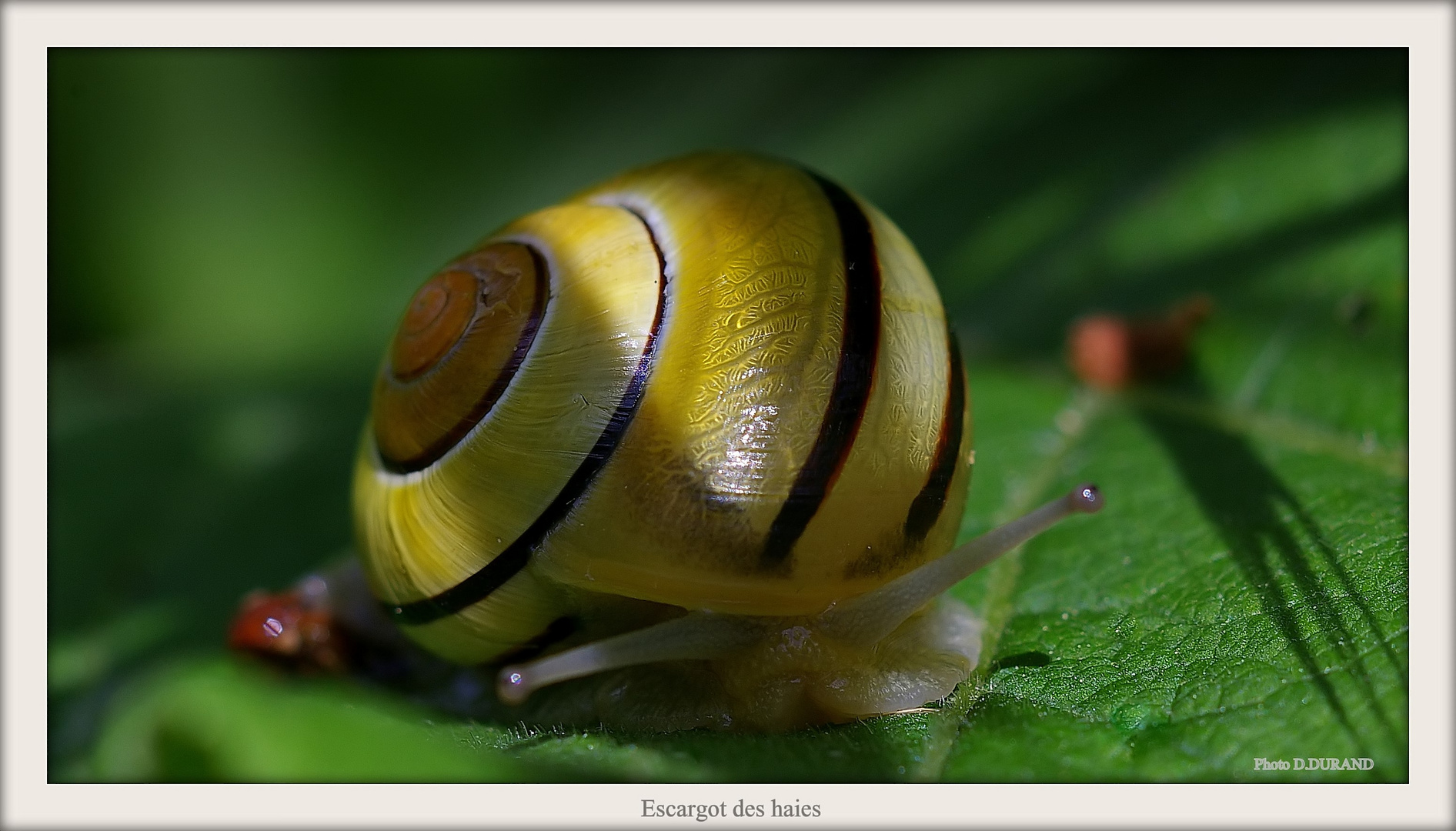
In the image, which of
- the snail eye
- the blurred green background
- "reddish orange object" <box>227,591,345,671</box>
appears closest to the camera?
the blurred green background

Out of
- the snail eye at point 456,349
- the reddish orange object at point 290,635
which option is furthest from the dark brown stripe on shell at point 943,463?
the reddish orange object at point 290,635

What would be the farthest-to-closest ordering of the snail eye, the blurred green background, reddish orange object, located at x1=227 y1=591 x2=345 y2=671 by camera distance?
reddish orange object, located at x1=227 y1=591 x2=345 y2=671 → the snail eye → the blurred green background

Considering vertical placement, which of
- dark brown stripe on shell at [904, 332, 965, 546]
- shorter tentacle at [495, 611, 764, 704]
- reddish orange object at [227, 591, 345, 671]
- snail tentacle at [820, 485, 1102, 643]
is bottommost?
reddish orange object at [227, 591, 345, 671]

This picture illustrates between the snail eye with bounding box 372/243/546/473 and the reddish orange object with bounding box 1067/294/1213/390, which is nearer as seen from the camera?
the snail eye with bounding box 372/243/546/473

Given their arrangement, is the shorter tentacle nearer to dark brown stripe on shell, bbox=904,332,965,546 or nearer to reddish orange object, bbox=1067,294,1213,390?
dark brown stripe on shell, bbox=904,332,965,546

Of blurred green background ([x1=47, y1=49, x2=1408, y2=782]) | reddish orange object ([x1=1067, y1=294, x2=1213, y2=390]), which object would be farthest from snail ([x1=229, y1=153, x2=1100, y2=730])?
reddish orange object ([x1=1067, y1=294, x2=1213, y2=390])

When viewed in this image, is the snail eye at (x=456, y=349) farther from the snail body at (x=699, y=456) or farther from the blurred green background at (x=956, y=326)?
the blurred green background at (x=956, y=326)

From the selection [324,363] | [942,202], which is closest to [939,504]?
[942,202]
